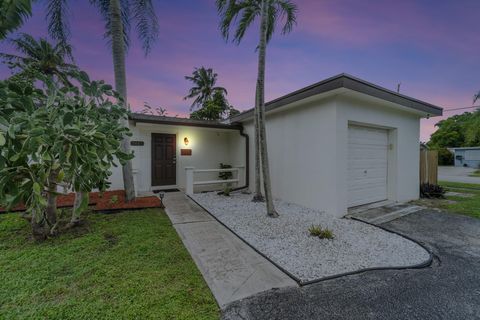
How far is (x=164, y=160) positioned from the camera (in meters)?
8.62

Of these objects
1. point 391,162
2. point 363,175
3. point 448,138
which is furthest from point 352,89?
point 448,138

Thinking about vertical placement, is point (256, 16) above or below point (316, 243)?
above

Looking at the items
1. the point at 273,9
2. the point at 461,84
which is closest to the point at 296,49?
the point at 273,9

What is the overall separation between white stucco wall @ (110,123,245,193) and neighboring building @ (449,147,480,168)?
95.4ft

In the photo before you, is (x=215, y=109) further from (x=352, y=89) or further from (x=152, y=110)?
(x=352, y=89)

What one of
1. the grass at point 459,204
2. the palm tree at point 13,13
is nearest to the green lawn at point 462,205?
the grass at point 459,204

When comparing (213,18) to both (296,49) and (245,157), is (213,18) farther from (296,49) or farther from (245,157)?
(245,157)

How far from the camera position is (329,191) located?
514cm

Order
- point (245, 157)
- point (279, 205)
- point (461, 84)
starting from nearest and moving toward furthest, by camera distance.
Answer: point (279, 205), point (245, 157), point (461, 84)

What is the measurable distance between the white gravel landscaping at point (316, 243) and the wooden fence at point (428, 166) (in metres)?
5.50

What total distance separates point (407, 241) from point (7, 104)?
20.5 ft

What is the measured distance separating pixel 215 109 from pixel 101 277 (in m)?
18.8

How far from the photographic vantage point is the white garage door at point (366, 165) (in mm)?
5695

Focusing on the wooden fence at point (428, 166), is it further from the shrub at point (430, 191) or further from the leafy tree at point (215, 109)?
the leafy tree at point (215, 109)
